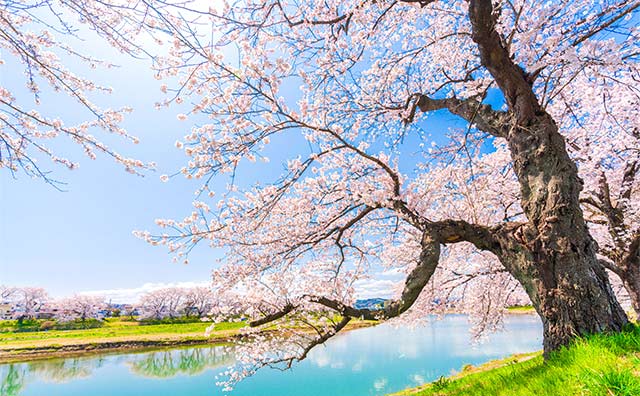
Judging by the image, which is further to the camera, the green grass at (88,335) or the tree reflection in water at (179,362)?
the green grass at (88,335)

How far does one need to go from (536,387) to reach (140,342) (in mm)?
31675

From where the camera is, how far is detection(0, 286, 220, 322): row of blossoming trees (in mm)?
53094

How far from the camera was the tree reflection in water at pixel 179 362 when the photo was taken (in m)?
18.4

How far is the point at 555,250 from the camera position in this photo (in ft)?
9.67

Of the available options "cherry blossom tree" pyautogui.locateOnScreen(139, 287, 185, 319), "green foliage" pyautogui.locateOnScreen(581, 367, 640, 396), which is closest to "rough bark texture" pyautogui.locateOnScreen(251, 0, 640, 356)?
"green foliage" pyautogui.locateOnScreen(581, 367, 640, 396)

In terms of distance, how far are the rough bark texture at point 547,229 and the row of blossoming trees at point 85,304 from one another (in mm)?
56556

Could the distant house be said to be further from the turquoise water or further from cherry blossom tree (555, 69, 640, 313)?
cherry blossom tree (555, 69, 640, 313)

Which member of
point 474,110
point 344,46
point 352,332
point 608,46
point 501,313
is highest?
point 344,46

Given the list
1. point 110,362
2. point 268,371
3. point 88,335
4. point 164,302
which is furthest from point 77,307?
point 268,371

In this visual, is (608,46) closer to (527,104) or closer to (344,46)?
(527,104)

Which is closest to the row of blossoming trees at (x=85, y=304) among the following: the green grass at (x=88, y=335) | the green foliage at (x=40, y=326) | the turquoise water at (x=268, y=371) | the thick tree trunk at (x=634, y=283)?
the green foliage at (x=40, y=326)

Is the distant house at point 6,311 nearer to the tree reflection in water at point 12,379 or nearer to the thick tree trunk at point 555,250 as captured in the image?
the tree reflection in water at point 12,379

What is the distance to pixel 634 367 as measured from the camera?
6.31ft

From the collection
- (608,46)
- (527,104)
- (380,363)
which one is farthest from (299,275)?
(380,363)
